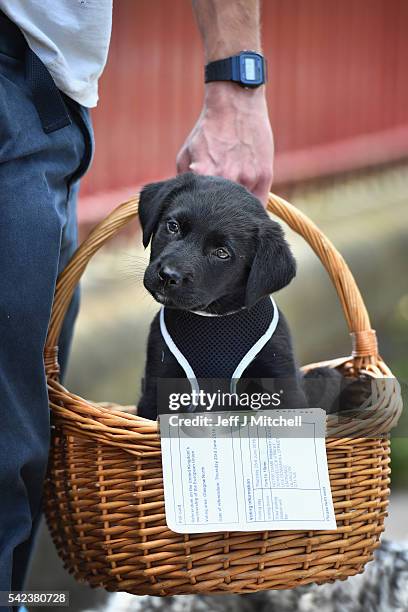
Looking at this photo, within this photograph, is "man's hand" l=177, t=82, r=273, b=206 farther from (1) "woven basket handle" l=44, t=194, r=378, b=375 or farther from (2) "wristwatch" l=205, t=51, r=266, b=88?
(1) "woven basket handle" l=44, t=194, r=378, b=375

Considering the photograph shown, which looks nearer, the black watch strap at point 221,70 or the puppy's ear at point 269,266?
the puppy's ear at point 269,266

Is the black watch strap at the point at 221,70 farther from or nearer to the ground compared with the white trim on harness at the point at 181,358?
farther from the ground

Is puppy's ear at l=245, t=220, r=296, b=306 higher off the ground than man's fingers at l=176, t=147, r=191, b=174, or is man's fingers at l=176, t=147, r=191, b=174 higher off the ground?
man's fingers at l=176, t=147, r=191, b=174

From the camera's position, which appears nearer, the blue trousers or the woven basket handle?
the blue trousers

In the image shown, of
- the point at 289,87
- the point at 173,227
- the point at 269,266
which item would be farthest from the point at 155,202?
the point at 289,87

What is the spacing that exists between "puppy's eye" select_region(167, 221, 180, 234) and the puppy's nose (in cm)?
17

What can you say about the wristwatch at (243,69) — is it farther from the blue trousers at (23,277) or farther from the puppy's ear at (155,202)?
the blue trousers at (23,277)

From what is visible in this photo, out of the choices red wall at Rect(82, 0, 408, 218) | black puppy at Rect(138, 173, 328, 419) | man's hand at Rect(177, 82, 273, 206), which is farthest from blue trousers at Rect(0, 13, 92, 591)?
red wall at Rect(82, 0, 408, 218)

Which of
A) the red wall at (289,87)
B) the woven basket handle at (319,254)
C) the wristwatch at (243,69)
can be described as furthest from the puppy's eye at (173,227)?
the red wall at (289,87)

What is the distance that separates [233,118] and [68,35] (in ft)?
1.64

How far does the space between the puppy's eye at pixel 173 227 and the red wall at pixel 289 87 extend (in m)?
2.06

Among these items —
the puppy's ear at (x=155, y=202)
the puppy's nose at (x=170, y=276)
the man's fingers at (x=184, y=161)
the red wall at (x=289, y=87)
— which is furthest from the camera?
the red wall at (x=289, y=87)

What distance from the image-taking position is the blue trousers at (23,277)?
1.92 m

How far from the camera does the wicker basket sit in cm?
196
